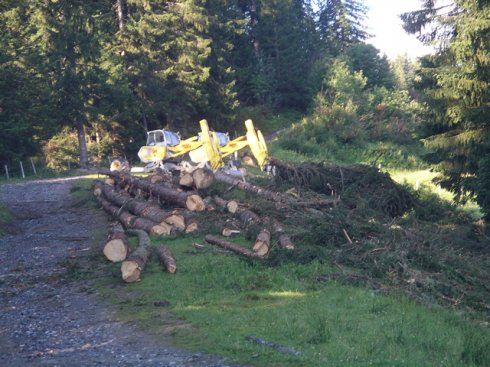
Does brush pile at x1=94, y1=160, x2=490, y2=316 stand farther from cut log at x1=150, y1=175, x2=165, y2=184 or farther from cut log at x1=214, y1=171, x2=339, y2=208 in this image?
cut log at x1=150, y1=175, x2=165, y2=184

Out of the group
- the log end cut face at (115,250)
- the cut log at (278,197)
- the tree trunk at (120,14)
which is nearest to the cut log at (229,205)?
the cut log at (278,197)

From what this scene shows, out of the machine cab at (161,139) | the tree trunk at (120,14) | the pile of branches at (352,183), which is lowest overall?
the pile of branches at (352,183)

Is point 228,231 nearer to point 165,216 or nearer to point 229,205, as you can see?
point 165,216

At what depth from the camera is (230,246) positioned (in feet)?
46.1

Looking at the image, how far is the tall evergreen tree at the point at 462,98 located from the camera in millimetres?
18406

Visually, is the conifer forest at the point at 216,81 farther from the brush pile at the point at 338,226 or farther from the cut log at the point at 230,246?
the cut log at the point at 230,246

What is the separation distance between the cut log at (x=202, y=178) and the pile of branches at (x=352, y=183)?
2836 mm

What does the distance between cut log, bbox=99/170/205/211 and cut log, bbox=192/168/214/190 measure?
881 mm

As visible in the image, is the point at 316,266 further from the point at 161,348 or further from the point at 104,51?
the point at 104,51

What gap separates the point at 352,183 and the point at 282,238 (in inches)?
320

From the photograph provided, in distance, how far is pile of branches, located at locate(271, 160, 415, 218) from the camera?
802 inches

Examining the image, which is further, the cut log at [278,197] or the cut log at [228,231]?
the cut log at [278,197]

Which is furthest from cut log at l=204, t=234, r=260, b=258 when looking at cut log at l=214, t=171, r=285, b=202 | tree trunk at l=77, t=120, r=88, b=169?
tree trunk at l=77, t=120, r=88, b=169

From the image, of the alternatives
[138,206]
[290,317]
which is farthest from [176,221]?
[290,317]
